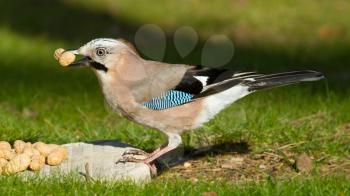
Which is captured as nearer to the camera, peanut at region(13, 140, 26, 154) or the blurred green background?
peanut at region(13, 140, 26, 154)

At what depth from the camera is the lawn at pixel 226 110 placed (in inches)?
251

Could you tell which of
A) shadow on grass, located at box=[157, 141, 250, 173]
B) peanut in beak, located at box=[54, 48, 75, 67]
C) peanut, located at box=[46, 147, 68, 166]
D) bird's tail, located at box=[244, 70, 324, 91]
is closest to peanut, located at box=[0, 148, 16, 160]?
peanut, located at box=[46, 147, 68, 166]

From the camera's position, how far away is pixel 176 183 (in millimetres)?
6219

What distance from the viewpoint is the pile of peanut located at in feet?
21.0

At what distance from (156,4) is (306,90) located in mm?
5967

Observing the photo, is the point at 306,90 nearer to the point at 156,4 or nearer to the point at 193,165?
the point at 193,165

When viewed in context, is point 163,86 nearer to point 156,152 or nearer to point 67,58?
point 156,152

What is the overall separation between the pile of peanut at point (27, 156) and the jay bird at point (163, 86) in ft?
1.75

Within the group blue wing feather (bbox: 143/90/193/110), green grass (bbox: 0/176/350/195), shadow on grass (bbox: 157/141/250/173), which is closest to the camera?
green grass (bbox: 0/176/350/195)

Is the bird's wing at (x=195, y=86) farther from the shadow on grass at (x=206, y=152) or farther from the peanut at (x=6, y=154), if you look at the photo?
the peanut at (x=6, y=154)

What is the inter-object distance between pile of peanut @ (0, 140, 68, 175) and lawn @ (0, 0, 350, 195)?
0.21m

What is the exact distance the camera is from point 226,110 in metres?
8.41

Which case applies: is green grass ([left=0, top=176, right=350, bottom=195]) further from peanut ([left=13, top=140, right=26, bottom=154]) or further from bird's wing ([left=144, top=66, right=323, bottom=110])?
bird's wing ([left=144, top=66, right=323, bottom=110])

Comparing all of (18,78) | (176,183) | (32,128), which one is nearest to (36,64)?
(18,78)
